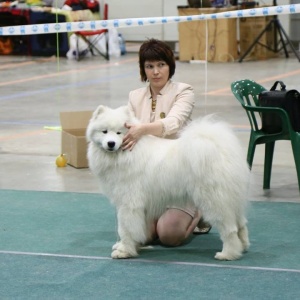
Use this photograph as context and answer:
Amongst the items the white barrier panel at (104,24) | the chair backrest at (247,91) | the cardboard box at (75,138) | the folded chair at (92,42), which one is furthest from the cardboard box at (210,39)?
the chair backrest at (247,91)

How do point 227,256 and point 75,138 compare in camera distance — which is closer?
point 227,256

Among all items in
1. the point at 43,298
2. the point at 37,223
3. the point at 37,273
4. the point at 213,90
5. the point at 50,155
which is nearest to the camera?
the point at 43,298

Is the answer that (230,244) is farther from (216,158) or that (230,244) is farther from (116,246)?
(116,246)

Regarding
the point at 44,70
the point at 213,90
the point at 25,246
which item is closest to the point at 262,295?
the point at 25,246

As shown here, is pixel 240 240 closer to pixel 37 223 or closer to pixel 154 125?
pixel 154 125

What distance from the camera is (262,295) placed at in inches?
137

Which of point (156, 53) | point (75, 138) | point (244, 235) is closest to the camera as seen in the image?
point (244, 235)

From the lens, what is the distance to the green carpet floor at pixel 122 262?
11.7ft

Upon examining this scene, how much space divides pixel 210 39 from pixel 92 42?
278 cm

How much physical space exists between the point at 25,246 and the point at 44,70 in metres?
9.36

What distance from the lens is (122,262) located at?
3994 millimetres

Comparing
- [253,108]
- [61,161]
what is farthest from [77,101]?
[253,108]

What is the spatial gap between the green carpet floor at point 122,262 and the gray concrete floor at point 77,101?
0.71 meters

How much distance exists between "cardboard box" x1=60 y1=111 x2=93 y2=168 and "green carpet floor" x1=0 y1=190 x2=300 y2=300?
1120 millimetres
